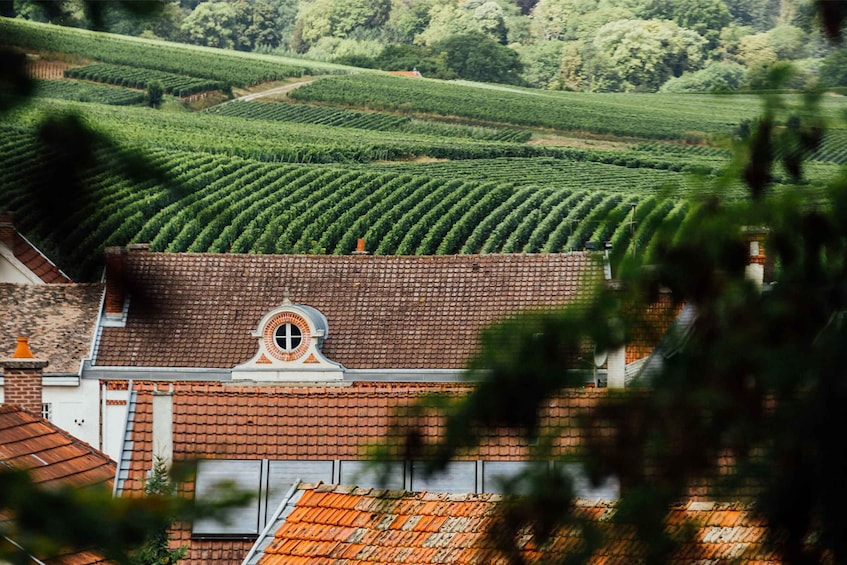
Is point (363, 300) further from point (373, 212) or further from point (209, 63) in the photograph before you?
point (209, 63)

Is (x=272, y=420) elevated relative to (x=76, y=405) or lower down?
elevated

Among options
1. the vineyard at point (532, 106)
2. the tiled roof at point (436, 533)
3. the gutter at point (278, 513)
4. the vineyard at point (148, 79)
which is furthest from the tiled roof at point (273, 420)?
the vineyard at point (148, 79)

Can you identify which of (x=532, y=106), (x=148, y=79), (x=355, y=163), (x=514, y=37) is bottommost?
(x=355, y=163)

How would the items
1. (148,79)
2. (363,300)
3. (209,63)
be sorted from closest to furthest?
1. (363,300)
2. (148,79)
3. (209,63)

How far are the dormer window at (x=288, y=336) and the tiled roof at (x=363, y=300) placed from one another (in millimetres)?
465

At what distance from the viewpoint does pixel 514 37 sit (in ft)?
444

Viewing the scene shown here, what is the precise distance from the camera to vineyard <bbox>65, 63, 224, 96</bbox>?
83.7 meters

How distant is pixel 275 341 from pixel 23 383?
836cm

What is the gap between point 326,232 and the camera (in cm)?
4525

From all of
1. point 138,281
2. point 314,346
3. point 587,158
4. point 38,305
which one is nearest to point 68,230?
point 138,281

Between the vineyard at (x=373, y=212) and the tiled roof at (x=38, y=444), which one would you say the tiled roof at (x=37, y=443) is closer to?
the tiled roof at (x=38, y=444)

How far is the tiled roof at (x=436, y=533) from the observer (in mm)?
2508

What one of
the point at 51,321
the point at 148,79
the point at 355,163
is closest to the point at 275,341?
the point at 51,321

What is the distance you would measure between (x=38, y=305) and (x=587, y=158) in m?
50.4
